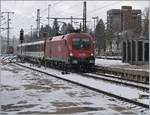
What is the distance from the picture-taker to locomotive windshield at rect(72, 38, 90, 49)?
3822 centimetres

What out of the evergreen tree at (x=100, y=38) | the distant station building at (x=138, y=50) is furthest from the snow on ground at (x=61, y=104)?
the evergreen tree at (x=100, y=38)

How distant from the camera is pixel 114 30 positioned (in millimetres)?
119875

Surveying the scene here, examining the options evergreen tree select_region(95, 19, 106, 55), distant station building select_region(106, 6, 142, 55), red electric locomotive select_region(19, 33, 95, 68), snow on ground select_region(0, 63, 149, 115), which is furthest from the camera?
evergreen tree select_region(95, 19, 106, 55)

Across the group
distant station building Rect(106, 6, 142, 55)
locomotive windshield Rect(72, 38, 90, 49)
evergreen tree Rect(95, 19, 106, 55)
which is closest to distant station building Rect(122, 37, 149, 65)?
locomotive windshield Rect(72, 38, 90, 49)

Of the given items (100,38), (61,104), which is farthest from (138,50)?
(100,38)

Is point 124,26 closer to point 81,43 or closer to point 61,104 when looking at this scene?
point 81,43

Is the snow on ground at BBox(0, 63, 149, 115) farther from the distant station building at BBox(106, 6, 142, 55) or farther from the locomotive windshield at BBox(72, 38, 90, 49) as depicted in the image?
the distant station building at BBox(106, 6, 142, 55)

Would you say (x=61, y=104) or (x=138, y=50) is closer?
(x=61, y=104)

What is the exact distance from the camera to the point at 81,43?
38.5 metres

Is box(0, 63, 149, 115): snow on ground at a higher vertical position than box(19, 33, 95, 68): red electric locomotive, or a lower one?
lower

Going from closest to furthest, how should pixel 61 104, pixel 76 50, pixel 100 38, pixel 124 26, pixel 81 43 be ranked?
pixel 61 104 < pixel 76 50 < pixel 81 43 < pixel 100 38 < pixel 124 26

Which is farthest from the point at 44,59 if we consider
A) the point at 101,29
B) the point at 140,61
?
the point at 101,29

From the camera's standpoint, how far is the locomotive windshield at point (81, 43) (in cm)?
3822

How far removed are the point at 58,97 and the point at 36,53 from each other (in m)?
41.0
